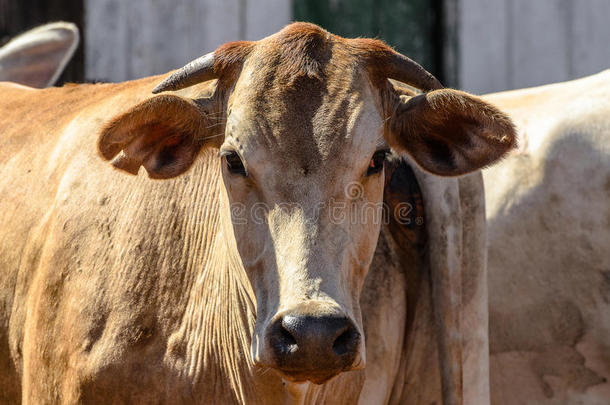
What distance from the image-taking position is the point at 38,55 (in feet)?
20.6

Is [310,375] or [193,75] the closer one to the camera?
[310,375]

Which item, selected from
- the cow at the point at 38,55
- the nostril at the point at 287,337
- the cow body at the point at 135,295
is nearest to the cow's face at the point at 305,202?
the nostril at the point at 287,337

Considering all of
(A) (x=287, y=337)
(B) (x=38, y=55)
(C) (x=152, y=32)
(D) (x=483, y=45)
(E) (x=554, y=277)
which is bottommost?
(E) (x=554, y=277)

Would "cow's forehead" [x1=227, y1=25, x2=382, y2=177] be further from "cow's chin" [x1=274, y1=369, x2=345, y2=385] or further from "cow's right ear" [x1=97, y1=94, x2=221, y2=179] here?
"cow's chin" [x1=274, y1=369, x2=345, y2=385]

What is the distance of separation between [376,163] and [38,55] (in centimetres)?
361

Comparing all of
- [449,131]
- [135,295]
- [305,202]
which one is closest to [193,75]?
[305,202]

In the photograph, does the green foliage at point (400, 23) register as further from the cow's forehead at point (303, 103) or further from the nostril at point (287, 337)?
the nostril at point (287, 337)

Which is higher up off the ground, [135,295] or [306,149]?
[306,149]

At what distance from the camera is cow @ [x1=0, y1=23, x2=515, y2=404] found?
3.12 metres

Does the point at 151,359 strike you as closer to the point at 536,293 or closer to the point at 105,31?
the point at 536,293

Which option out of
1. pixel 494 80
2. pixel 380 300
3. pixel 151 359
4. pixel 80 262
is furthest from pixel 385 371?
pixel 494 80

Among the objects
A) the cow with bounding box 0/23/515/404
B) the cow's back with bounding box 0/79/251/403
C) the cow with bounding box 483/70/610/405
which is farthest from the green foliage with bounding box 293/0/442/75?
the cow's back with bounding box 0/79/251/403

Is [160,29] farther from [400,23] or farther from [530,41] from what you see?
[530,41]

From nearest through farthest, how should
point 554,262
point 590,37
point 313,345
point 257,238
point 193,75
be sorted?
1. point 313,345
2. point 257,238
3. point 193,75
4. point 554,262
5. point 590,37
